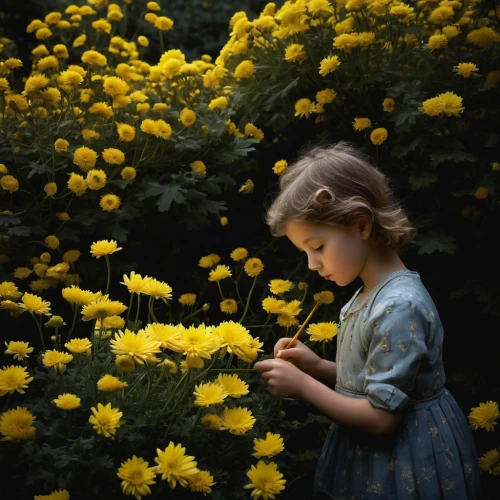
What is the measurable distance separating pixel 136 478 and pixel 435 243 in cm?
139

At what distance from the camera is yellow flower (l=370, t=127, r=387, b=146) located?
2.51 metres

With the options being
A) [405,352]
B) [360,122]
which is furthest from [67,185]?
[405,352]

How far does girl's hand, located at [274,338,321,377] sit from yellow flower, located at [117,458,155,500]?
613mm

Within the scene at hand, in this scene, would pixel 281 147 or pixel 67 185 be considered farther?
pixel 281 147

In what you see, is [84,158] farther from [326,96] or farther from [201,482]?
[201,482]

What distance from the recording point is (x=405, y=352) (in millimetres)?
1584

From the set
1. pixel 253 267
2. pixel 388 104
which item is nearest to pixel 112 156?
pixel 253 267

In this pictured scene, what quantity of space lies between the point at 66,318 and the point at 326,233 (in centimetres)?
128

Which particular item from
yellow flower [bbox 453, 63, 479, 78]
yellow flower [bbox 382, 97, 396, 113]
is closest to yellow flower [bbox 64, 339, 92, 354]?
yellow flower [bbox 382, 97, 396, 113]

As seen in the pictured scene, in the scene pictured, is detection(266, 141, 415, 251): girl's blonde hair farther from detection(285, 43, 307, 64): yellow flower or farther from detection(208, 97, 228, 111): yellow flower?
detection(208, 97, 228, 111): yellow flower

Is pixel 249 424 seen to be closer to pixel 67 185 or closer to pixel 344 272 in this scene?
pixel 344 272

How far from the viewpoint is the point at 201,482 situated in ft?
4.79

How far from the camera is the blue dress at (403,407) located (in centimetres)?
159

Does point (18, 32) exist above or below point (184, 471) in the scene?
below
